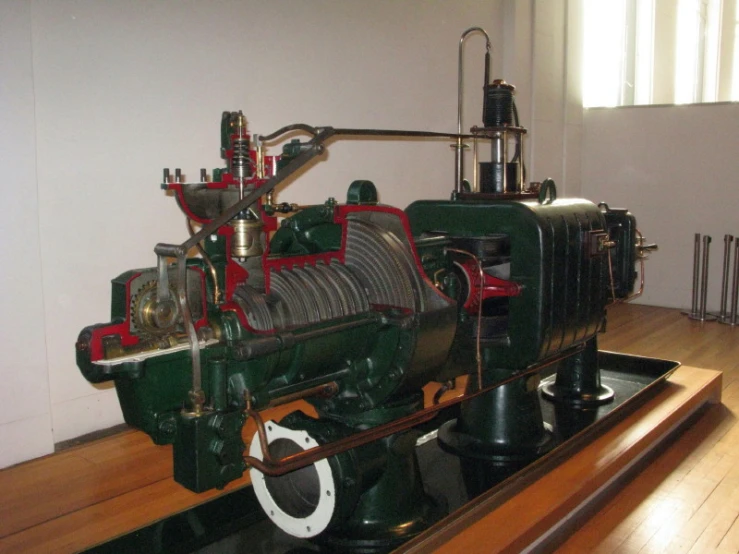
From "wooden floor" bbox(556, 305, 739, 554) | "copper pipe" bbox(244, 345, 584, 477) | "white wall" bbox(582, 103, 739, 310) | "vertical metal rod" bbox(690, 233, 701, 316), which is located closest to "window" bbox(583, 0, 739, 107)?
"white wall" bbox(582, 103, 739, 310)

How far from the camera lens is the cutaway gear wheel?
114cm

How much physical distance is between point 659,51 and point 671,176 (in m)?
1.54

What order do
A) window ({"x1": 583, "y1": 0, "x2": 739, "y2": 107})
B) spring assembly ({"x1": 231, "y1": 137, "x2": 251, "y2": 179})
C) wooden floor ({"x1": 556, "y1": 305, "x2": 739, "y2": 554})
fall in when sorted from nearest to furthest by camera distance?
spring assembly ({"x1": 231, "y1": 137, "x2": 251, "y2": 179})
wooden floor ({"x1": 556, "y1": 305, "x2": 739, "y2": 554})
window ({"x1": 583, "y1": 0, "x2": 739, "y2": 107})

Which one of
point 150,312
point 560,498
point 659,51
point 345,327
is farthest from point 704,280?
point 150,312

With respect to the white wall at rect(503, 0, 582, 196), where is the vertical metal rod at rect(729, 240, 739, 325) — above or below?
below

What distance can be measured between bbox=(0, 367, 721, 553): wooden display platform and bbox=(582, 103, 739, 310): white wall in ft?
8.78

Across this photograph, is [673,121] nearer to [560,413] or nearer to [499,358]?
[560,413]

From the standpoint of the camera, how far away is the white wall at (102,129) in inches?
90.0

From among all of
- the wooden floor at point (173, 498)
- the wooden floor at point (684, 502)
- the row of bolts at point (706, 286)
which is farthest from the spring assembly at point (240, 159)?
the row of bolts at point (706, 286)

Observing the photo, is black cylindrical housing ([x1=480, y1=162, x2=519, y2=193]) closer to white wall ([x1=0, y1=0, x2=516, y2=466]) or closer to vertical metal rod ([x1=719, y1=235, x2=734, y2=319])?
white wall ([x1=0, y1=0, x2=516, y2=466])

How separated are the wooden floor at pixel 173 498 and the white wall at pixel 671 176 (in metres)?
2.54

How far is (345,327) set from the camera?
4.54ft

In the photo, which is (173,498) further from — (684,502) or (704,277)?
(704,277)

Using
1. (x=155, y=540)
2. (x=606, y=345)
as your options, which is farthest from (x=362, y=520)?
(x=606, y=345)
